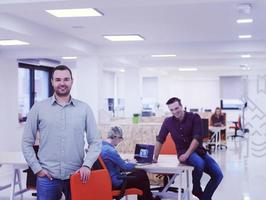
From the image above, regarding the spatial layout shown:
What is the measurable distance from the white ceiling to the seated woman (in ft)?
4.71

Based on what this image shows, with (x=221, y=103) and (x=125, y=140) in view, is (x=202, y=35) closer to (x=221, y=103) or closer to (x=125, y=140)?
(x=125, y=140)

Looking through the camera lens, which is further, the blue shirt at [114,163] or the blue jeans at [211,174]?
the blue jeans at [211,174]

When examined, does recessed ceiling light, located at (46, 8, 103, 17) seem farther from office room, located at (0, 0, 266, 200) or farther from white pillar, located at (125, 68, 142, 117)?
white pillar, located at (125, 68, 142, 117)

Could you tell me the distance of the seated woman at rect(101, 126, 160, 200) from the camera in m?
4.38

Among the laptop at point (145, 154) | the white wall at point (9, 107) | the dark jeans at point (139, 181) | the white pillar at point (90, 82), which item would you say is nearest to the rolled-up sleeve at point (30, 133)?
the dark jeans at point (139, 181)

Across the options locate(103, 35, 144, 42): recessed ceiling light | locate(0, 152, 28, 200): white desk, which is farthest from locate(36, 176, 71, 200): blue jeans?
locate(103, 35, 144, 42): recessed ceiling light

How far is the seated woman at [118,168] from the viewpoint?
4.38 metres

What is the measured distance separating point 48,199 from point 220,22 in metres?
4.72

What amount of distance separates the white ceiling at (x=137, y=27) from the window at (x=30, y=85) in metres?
1.99

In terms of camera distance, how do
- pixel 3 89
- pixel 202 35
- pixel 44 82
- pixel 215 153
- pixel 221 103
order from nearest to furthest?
pixel 202 35 < pixel 3 89 < pixel 215 153 < pixel 44 82 < pixel 221 103

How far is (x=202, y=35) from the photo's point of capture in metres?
7.92

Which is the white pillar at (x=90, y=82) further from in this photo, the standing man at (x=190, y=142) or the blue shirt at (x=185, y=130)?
the blue shirt at (x=185, y=130)

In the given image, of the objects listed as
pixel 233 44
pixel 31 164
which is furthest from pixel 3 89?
pixel 31 164

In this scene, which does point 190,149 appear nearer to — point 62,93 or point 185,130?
point 185,130
